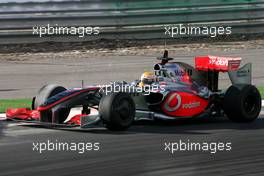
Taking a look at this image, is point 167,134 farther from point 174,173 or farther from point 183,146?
point 174,173

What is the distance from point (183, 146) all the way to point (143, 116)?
177 centimetres

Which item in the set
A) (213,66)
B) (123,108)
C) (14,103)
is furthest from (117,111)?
(14,103)

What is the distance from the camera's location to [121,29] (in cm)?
2444

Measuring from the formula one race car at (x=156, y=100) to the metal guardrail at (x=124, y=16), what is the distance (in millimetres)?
A: 10979

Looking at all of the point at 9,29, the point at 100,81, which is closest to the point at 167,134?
the point at 100,81

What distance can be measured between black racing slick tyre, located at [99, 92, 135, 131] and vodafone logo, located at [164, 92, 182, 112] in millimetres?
788

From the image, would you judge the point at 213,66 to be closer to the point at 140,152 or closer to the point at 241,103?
the point at 241,103

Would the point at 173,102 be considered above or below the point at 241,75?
below
